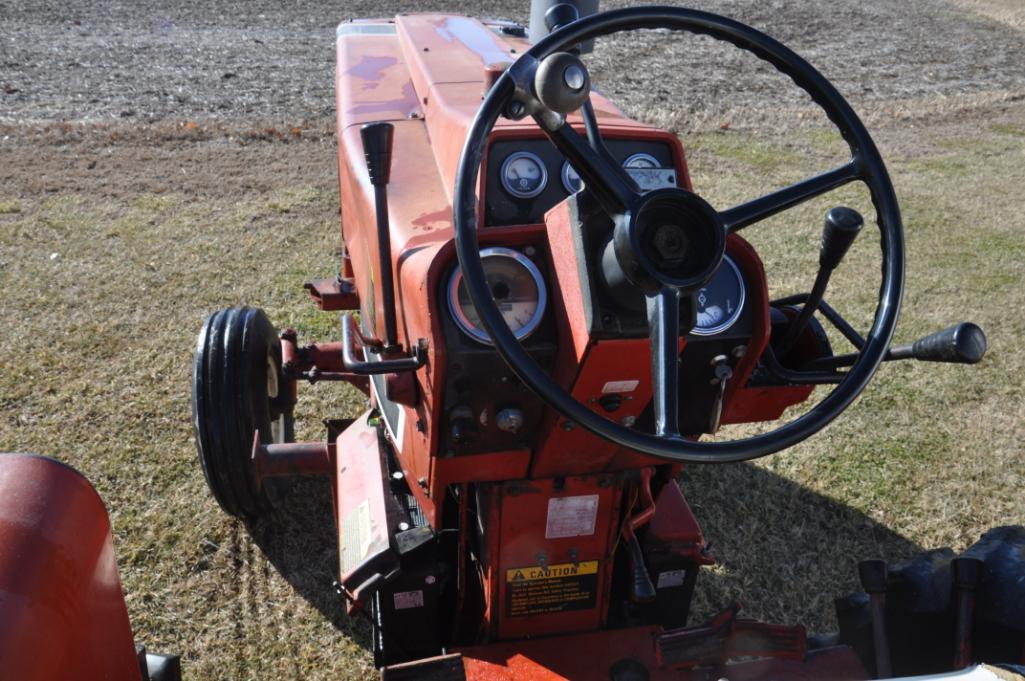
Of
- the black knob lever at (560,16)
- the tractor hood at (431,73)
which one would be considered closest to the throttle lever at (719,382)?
the tractor hood at (431,73)

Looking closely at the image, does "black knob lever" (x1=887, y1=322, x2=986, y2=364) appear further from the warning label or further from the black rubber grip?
the warning label

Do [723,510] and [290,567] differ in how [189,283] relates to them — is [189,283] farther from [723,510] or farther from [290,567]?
[723,510]

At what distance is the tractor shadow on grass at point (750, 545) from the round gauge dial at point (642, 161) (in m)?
1.68

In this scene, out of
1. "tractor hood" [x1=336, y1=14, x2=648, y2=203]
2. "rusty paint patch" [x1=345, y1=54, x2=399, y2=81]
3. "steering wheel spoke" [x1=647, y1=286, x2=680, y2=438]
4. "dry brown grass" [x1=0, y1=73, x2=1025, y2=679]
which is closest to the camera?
"steering wheel spoke" [x1=647, y1=286, x2=680, y2=438]

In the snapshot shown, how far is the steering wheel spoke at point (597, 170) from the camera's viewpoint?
1.45m

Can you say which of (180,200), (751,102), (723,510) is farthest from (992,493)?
(751,102)

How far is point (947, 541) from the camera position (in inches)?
127

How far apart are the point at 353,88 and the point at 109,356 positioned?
6.23 ft

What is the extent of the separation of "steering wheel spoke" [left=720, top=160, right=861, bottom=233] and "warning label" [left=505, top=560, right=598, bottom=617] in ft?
3.67

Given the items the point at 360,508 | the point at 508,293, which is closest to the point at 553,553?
the point at 360,508

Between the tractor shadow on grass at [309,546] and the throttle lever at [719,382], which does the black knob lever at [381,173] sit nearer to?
the throttle lever at [719,382]

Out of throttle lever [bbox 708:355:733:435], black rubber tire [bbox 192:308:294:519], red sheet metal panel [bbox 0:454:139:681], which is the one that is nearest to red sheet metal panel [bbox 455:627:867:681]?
throttle lever [bbox 708:355:733:435]

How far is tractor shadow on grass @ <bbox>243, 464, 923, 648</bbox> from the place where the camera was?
2914 millimetres

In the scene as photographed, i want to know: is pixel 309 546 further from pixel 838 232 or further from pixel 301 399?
pixel 838 232
